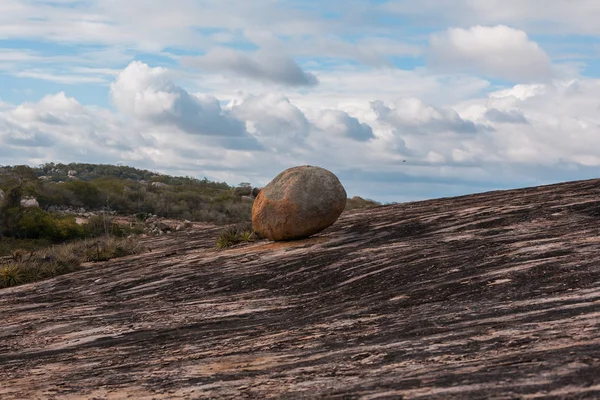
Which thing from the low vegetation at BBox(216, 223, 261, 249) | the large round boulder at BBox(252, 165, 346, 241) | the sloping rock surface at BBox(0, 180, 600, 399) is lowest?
the sloping rock surface at BBox(0, 180, 600, 399)

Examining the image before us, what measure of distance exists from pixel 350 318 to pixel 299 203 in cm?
668

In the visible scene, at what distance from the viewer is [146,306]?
44.3ft

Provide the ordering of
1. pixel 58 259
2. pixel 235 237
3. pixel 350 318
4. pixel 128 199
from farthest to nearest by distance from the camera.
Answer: pixel 128 199 → pixel 58 259 → pixel 235 237 → pixel 350 318

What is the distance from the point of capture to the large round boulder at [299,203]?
16391mm

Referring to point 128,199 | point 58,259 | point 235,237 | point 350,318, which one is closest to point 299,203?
point 235,237

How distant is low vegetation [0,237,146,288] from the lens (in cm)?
1942

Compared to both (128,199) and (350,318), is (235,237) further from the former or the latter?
(128,199)

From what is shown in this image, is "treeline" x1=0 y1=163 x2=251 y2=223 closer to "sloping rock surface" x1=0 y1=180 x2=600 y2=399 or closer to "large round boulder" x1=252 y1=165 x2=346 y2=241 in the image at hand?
"large round boulder" x1=252 y1=165 x2=346 y2=241

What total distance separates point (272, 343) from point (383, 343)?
5.26ft

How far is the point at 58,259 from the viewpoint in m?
20.5

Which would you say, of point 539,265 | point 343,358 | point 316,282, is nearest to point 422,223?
point 316,282

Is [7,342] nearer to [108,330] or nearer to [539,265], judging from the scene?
[108,330]

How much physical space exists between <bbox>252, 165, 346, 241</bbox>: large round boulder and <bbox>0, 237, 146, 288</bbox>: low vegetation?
21.3 ft

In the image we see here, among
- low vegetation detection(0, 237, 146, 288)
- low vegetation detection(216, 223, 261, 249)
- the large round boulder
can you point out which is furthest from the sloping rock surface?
low vegetation detection(0, 237, 146, 288)
